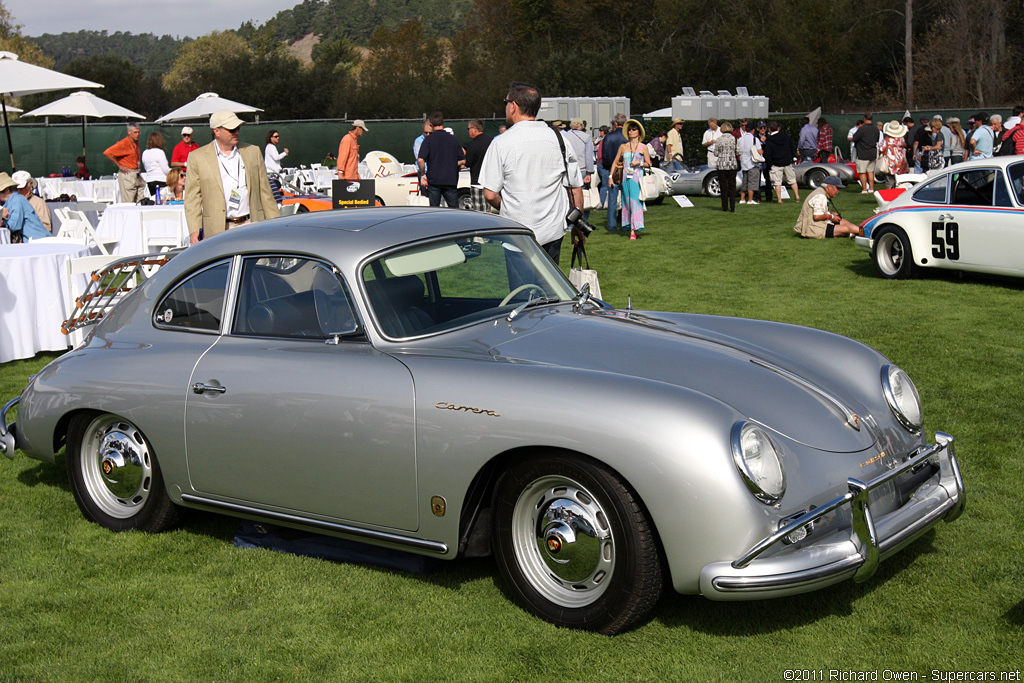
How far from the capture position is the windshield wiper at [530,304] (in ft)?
14.6

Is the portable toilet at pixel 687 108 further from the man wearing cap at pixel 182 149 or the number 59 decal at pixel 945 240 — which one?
the number 59 decal at pixel 945 240

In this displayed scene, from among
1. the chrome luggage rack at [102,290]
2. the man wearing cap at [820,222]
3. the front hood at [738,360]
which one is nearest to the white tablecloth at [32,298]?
the chrome luggage rack at [102,290]

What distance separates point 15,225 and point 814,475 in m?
9.71

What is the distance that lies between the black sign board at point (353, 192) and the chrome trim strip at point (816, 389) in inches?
455

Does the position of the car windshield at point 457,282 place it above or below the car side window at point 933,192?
below

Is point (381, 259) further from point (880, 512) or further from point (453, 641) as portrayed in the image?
point (880, 512)

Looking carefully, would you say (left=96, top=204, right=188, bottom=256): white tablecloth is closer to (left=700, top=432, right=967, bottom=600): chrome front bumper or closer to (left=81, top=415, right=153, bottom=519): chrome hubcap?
(left=81, top=415, right=153, bottom=519): chrome hubcap

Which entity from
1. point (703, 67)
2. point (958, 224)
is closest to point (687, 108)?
point (958, 224)

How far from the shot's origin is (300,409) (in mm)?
4109

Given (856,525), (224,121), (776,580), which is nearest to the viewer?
(776,580)

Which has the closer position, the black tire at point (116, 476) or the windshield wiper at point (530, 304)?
the windshield wiper at point (530, 304)

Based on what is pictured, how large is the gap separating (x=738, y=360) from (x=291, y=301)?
1997 millimetres

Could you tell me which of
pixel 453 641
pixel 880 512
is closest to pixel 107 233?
pixel 453 641

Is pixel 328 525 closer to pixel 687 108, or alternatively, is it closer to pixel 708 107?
pixel 687 108
